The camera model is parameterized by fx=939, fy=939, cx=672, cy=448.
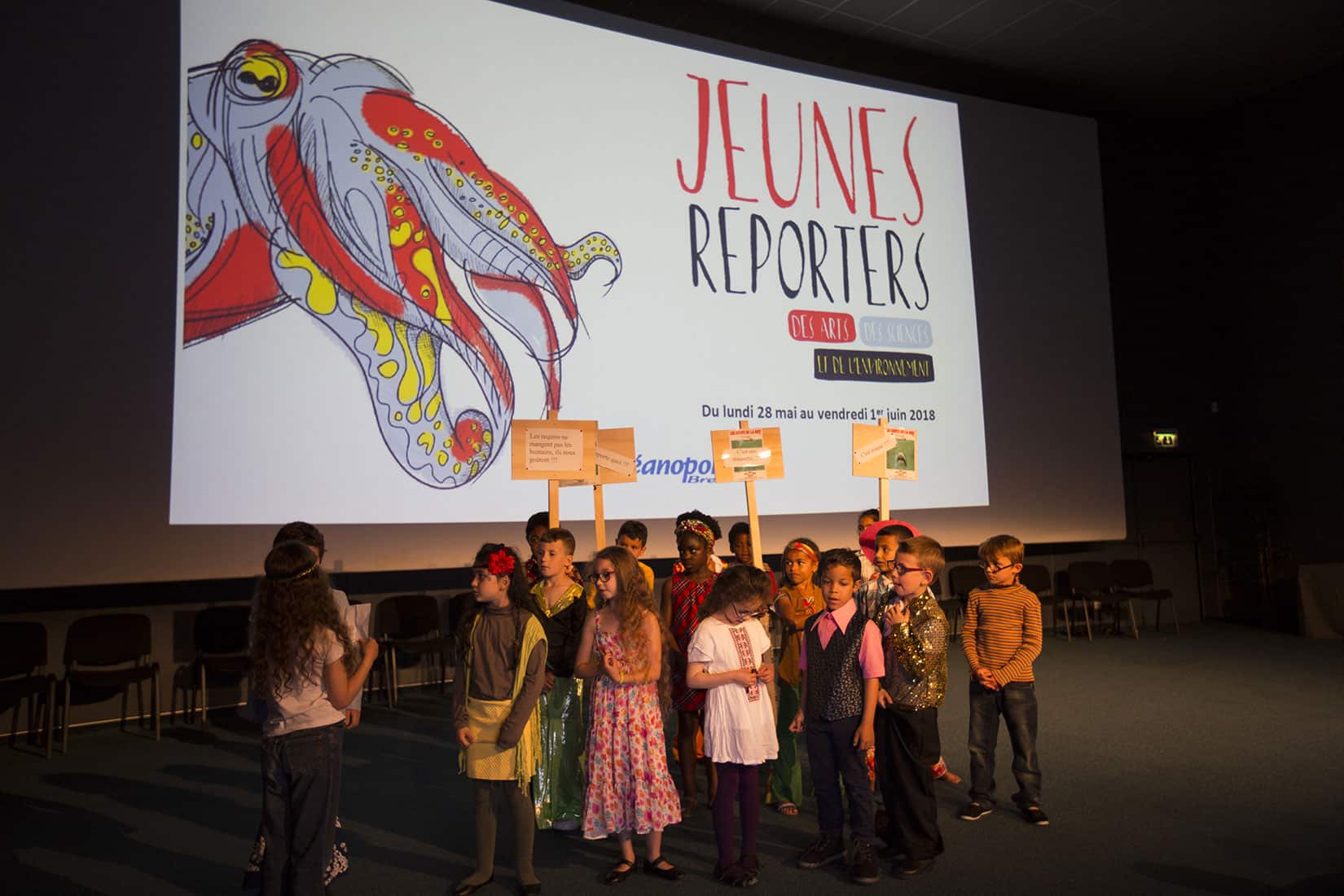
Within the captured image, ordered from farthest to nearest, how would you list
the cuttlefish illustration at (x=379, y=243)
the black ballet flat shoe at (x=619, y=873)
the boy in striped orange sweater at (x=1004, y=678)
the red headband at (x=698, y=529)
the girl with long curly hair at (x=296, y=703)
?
the cuttlefish illustration at (x=379, y=243), the red headband at (x=698, y=529), the boy in striped orange sweater at (x=1004, y=678), the black ballet flat shoe at (x=619, y=873), the girl with long curly hair at (x=296, y=703)

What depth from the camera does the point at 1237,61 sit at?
10094mm

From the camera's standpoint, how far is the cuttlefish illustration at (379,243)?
19.9 ft

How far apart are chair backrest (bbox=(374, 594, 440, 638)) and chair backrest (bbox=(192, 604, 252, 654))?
3.30ft

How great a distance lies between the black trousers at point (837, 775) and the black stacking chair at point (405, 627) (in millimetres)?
4104

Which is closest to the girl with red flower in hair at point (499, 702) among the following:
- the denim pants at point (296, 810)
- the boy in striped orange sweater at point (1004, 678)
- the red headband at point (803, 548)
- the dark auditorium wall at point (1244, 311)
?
the denim pants at point (296, 810)

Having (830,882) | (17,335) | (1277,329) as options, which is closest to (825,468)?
(830,882)

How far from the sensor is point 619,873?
3465 millimetres

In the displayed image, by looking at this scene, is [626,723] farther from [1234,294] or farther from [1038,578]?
[1234,294]

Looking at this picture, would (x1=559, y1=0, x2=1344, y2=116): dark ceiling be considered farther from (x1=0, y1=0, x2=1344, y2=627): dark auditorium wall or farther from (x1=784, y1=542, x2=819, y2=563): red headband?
(x1=784, y1=542, x2=819, y2=563): red headband

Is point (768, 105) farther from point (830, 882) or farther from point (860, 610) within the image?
point (830, 882)

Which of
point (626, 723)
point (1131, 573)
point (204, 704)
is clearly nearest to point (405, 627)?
point (204, 704)

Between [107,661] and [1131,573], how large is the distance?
9427 mm

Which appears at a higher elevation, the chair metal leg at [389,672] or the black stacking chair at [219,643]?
the black stacking chair at [219,643]

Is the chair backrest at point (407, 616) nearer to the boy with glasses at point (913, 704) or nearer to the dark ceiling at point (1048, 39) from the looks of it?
the boy with glasses at point (913, 704)
